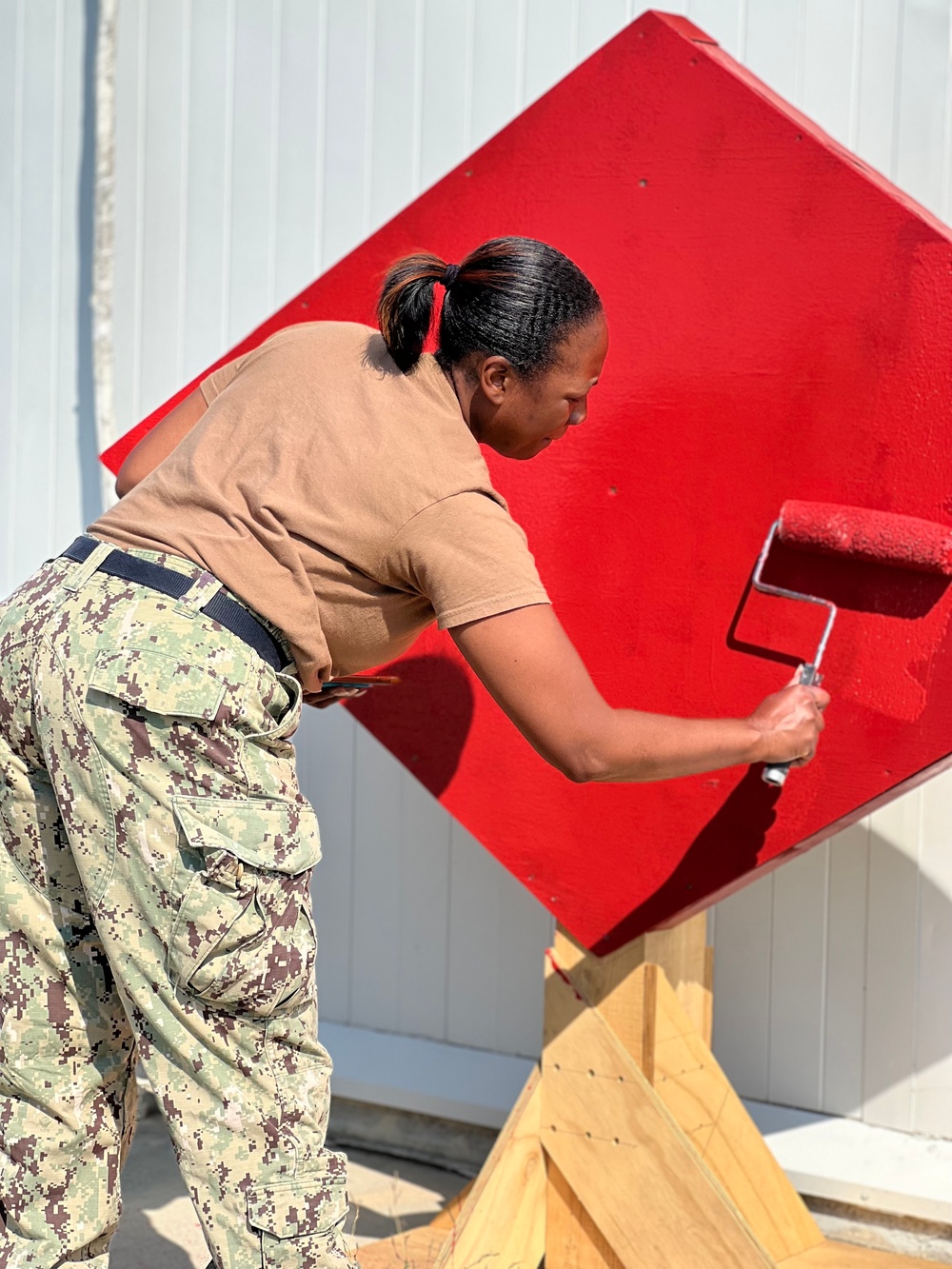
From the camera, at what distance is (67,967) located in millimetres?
1709

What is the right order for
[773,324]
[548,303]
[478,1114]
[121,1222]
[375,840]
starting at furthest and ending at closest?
[375,840]
[478,1114]
[121,1222]
[773,324]
[548,303]

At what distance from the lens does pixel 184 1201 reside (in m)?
2.82

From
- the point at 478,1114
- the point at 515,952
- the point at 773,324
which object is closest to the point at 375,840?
the point at 515,952

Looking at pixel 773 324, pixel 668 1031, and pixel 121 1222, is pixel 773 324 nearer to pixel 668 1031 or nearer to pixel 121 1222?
pixel 668 1031

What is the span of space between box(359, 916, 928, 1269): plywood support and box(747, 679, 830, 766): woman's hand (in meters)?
0.56

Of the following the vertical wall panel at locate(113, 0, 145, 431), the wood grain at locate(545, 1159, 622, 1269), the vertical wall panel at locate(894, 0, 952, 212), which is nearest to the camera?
the wood grain at locate(545, 1159, 622, 1269)

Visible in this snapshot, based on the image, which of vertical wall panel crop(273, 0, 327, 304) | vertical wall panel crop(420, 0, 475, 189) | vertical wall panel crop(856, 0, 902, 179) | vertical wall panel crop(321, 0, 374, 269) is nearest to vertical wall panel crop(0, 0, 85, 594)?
vertical wall panel crop(273, 0, 327, 304)

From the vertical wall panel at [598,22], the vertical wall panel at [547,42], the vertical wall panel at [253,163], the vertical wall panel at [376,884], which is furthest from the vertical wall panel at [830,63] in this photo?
the vertical wall panel at [376,884]

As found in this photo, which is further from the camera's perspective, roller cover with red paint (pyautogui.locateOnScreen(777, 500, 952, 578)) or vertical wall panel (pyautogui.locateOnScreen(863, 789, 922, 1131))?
vertical wall panel (pyautogui.locateOnScreen(863, 789, 922, 1131))

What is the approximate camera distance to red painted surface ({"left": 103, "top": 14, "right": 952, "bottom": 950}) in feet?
6.21

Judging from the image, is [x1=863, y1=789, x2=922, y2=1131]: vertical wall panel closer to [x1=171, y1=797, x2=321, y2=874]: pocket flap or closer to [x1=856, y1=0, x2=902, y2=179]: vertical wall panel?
[x1=856, y1=0, x2=902, y2=179]: vertical wall panel

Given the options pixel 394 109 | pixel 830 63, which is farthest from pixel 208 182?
pixel 830 63

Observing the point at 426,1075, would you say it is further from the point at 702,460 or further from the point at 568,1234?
the point at 702,460

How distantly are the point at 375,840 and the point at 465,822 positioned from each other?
108 cm
